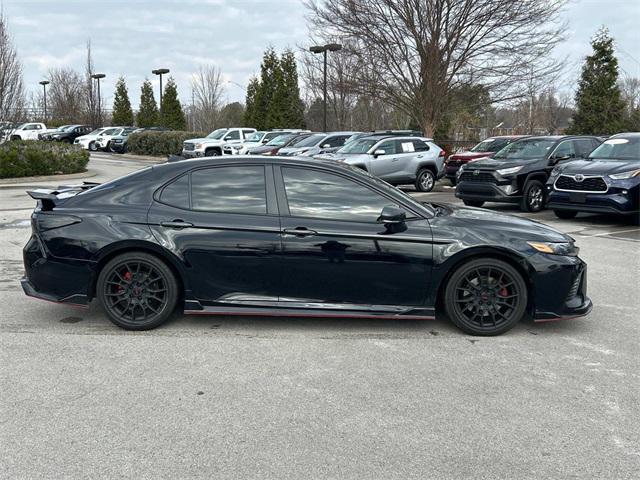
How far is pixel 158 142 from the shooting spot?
3622 centimetres

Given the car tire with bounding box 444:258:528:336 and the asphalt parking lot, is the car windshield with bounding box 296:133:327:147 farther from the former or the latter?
the car tire with bounding box 444:258:528:336

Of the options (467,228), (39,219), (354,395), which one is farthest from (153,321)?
(467,228)

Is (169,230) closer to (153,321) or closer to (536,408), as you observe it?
(153,321)

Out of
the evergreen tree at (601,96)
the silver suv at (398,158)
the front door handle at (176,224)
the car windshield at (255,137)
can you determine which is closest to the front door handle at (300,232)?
the front door handle at (176,224)

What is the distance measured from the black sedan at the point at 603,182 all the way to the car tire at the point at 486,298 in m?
7.02

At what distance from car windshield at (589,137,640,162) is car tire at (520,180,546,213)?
1510 mm

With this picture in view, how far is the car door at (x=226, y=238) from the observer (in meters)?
5.03

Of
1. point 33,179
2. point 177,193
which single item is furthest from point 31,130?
point 177,193

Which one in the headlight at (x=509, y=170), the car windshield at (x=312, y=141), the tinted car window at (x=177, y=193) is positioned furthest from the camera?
the car windshield at (x=312, y=141)

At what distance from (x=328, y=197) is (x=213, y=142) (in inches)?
991

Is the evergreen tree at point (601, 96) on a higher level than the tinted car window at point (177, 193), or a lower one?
higher

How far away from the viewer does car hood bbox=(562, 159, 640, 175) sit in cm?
1123

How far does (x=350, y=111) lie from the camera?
41.8 meters

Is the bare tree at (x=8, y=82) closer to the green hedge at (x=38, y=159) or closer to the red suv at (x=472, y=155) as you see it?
the green hedge at (x=38, y=159)
